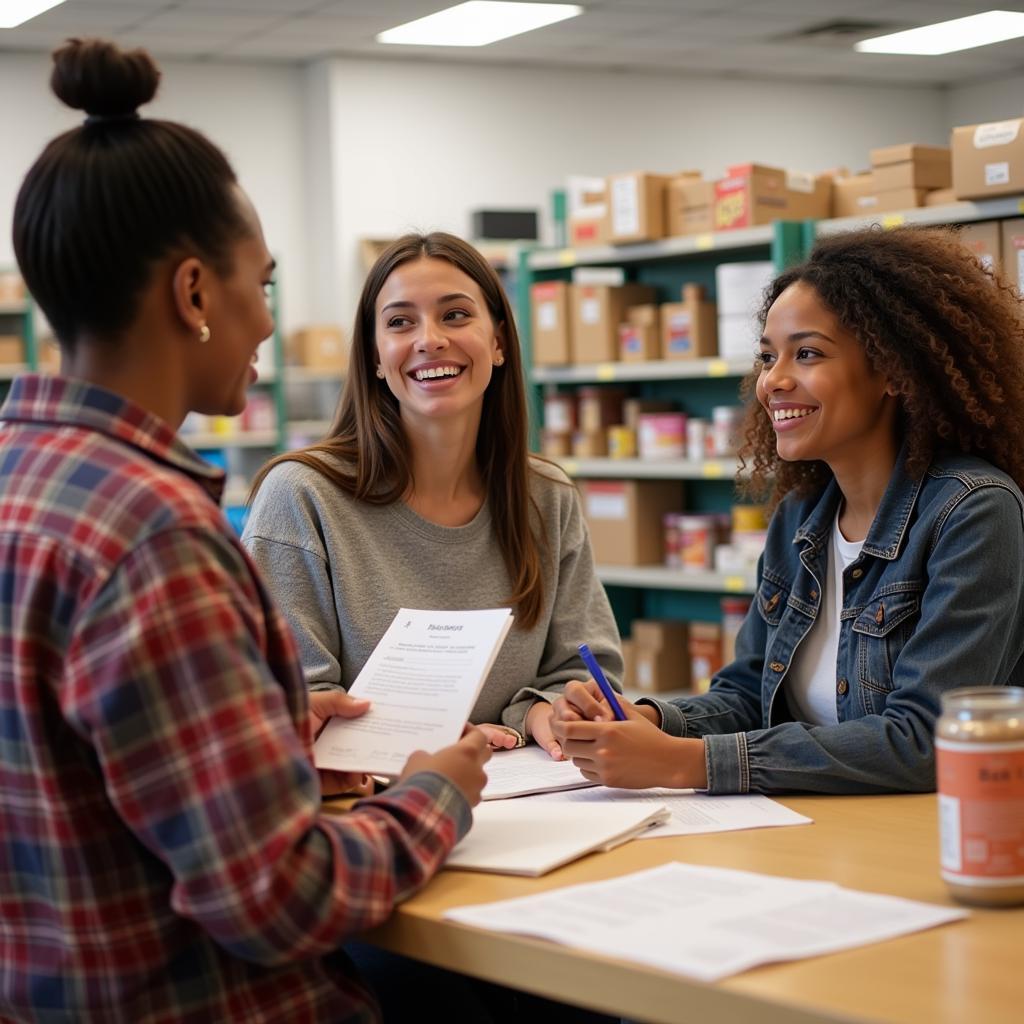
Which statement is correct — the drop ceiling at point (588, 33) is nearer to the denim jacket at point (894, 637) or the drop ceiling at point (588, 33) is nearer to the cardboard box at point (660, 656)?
the cardboard box at point (660, 656)

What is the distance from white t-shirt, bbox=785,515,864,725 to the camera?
199 centimetres

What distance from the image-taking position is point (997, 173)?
3877 mm

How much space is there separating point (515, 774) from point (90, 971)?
75cm

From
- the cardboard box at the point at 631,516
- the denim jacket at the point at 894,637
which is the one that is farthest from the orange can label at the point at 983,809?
the cardboard box at the point at 631,516

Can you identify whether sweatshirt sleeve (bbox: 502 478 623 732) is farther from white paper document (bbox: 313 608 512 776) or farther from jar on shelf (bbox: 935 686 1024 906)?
jar on shelf (bbox: 935 686 1024 906)

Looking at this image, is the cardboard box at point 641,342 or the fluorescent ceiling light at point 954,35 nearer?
the cardboard box at point 641,342

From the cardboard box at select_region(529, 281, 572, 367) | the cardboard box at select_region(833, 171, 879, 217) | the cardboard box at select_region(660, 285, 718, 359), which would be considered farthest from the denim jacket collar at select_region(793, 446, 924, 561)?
the cardboard box at select_region(529, 281, 572, 367)

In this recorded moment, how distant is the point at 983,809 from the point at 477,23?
7.51 m

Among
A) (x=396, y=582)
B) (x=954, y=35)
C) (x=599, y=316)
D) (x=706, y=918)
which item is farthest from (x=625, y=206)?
(x=954, y=35)

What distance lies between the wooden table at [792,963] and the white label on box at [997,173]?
8.81 feet

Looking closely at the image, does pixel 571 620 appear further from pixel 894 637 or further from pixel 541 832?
pixel 541 832

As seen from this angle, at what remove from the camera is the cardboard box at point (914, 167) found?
14.1 feet

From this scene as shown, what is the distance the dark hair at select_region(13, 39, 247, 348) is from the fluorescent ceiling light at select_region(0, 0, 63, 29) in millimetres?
6446

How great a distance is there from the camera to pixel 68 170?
1.28 meters
